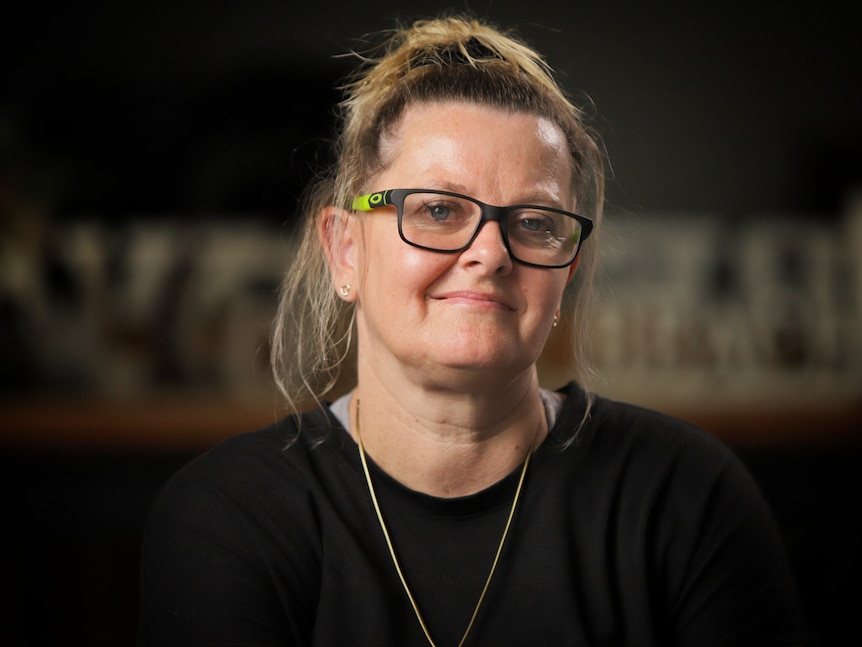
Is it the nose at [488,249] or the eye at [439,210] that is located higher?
the eye at [439,210]

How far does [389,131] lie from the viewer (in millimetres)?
1040

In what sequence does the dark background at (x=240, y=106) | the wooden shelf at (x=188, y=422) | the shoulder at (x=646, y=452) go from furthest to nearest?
the dark background at (x=240, y=106), the wooden shelf at (x=188, y=422), the shoulder at (x=646, y=452)

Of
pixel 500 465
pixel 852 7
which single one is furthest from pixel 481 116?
pixel 852 7

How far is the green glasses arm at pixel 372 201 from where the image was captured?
3.24 ft

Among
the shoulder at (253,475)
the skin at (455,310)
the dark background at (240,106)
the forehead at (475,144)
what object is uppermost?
the dark background at (240,106)

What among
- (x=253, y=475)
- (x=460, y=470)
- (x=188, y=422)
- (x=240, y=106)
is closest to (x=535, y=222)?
(x=460, y=470)

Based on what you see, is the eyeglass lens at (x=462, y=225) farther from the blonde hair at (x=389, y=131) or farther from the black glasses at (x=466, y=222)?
the blonde hair at (x=389, y=131)

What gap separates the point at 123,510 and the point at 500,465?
136 cm

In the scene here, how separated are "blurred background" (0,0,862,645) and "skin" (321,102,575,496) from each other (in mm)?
897

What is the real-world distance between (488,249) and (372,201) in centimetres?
14

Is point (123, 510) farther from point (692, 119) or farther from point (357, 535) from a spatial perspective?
point (692, 119)

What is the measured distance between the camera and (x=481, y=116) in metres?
0.98

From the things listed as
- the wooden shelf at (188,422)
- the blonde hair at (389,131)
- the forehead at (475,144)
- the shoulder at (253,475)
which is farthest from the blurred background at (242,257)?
the forehead at (475,144)

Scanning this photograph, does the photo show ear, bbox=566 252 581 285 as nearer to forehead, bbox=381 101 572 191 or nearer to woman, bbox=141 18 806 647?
woman, bbox=141 18 806 647
